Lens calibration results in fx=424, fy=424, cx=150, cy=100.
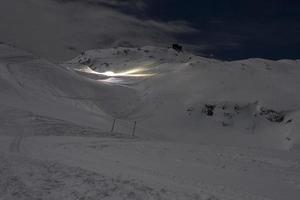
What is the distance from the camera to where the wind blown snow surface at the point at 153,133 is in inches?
468

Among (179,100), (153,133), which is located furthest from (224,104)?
(153,133)

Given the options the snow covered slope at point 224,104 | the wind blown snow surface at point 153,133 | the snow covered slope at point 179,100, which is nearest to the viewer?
the wind blown snow surface at point 153,133

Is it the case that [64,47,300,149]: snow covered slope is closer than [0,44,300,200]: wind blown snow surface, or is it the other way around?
[0,44,300,200]: wind blown snow surface

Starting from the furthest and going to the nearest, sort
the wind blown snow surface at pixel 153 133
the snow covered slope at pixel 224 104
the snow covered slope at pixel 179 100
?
the snow covered slope at pixel 224 104 < the snow covered slope at pixel 179 100 < the wind blown snow surface at pixel 153 133

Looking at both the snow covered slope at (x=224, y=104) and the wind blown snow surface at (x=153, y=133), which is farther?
the snow covered slope at (x=224, y=104)

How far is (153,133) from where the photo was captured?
35.4 m

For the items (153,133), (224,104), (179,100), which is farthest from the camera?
(179,100)

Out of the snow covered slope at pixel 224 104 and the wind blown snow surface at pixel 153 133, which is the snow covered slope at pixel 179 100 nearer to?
the snow covered slope at pixel 224 104

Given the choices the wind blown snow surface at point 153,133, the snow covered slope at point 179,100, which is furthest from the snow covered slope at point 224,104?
the wind blown snow surface at point 153,133

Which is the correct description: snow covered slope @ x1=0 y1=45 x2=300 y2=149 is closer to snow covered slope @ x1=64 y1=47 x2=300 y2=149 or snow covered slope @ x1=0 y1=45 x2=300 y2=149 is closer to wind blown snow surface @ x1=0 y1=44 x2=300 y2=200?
snow covered slope @ x1=64 y1=47 x2=300 y2=149

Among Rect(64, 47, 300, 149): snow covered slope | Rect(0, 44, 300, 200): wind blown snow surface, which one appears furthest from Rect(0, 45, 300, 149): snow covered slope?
Rect(0, 44, 300, 200): wind blown snow surface

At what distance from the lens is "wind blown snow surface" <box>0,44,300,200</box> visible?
11883 millimetres

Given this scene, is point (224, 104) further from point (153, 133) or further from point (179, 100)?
point (153, 133)

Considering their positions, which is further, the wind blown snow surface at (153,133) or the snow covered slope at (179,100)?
the snow covered slope at (179,100)
